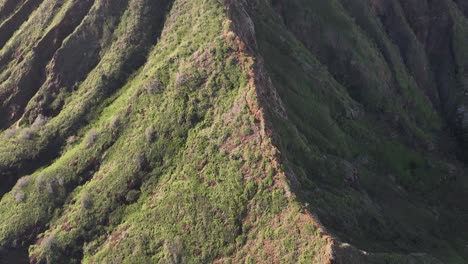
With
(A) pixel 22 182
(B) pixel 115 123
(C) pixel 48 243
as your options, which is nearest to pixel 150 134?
(B) pixel 115 123

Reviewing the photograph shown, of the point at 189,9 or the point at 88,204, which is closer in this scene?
the point at 88,204

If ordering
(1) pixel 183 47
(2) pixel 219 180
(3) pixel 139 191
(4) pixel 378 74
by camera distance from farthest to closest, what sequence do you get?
1. (4) pixel 378 74
2. (1) pixel 183 47
3. (3) pixel 139 191
4. (2) pixel 219 180

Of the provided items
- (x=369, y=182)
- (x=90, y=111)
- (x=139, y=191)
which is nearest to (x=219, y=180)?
(x=139, y=191)

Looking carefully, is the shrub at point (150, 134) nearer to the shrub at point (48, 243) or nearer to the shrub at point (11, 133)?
the shrub at point (48, 243)

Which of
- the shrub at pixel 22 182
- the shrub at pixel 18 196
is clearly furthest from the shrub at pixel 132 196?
the shrub at pixel 22 182

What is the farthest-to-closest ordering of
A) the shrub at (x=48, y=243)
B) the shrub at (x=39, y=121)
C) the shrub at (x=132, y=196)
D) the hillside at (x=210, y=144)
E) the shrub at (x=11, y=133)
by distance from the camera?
the shrub at (x=11, y=133), the shrub at (x=39, y=121), the shrub at (x=132, y=196), the shrub at (x=48, y=243), the hillside at (x=210, y=144)

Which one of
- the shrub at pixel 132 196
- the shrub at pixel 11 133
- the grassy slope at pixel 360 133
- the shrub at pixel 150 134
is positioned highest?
the shrub at pixel 11 133

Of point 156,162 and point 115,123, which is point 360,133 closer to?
point 156,162

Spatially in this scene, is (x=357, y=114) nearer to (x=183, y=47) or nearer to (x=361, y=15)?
(x=361, y=15)

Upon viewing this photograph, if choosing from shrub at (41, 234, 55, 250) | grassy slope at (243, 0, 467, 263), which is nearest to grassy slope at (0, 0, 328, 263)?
shrub at (41, 234, 55, 250)
